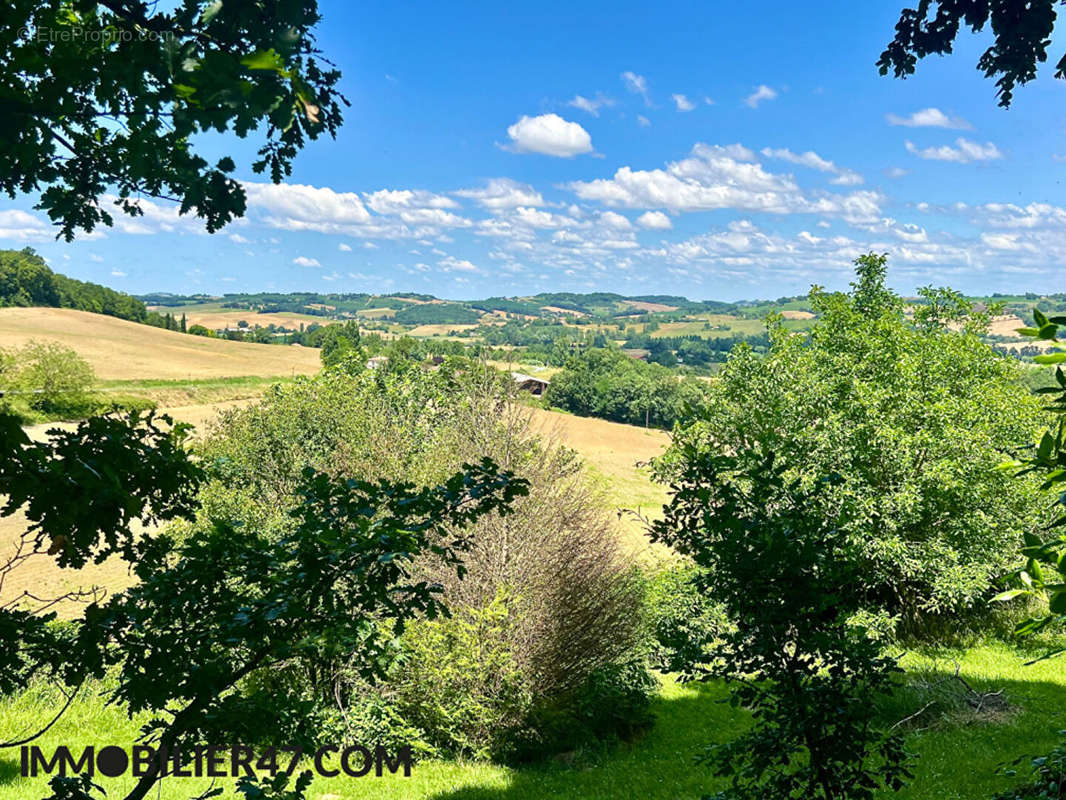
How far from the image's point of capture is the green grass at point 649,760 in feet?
27.2

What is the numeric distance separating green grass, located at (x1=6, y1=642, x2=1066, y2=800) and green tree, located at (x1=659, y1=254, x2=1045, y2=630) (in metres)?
2.48

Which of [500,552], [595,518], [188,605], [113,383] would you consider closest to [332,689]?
[500,552]

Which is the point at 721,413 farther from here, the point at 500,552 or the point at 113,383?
the point at 113,383

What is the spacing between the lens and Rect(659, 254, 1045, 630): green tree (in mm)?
13297

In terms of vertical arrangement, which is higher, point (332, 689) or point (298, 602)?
point (298, 602)

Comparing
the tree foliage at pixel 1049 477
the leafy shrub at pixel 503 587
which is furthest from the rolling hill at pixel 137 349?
the tree foliage at pixel 1049 477

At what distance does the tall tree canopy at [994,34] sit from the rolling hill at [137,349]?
4298 centimetres

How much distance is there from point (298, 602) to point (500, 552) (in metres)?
9.11

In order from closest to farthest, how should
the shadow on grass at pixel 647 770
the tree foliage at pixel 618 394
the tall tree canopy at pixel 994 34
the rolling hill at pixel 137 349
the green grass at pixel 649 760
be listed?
1. the tall tree canopy at pixel 994 34
2. the green grass at pixel 649 760
3. the shadow on grass at pixel 647 770
4. the rolling hill at pixel 137 349
5. the tree foliage at pixel 618 394

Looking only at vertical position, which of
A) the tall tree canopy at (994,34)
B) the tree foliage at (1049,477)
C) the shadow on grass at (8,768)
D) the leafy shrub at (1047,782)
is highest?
the tall tree canopy at (994,34)

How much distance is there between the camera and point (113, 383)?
1665 inches

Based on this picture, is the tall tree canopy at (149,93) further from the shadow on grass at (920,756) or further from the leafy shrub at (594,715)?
the leafy shrub at (594,715)

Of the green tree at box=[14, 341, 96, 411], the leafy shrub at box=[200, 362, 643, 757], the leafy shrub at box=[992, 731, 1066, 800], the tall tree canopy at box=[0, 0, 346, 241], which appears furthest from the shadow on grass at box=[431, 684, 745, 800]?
the green tree at box=[14, 341, 96, 411]

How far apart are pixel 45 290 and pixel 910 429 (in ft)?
227
